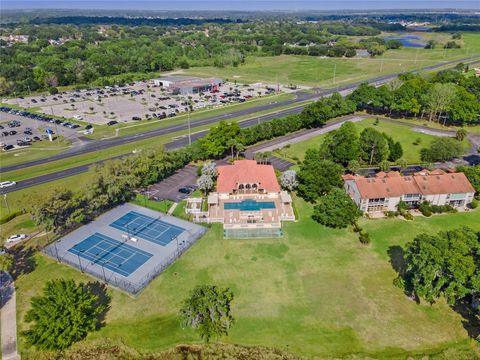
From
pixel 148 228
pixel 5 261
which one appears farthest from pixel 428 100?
pixel 5 261

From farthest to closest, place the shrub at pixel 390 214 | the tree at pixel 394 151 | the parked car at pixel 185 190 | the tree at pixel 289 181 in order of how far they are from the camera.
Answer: the tree at pixel 394 151 → the parked car at pixel 185 190 → the tree at pixel 289 181 → the shrub at pixel 390 214

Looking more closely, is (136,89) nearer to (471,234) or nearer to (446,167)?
(446,167)

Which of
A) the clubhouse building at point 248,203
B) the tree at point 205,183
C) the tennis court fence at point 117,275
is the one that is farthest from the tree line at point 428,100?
the tennis court fence at point 117,275

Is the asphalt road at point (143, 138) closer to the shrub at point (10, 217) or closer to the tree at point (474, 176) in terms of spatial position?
the shrub at point (10, 217)

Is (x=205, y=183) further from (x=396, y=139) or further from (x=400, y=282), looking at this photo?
(x=396, y=139)

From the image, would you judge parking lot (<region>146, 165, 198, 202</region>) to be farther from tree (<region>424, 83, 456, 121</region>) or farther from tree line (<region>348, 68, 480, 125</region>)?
tree (<region>424, 83, 456, 121</region>)

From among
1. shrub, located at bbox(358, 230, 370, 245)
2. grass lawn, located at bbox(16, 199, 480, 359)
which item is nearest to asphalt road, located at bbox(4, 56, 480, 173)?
grass lawn, located at bbox(16, 199, 480, 359)
